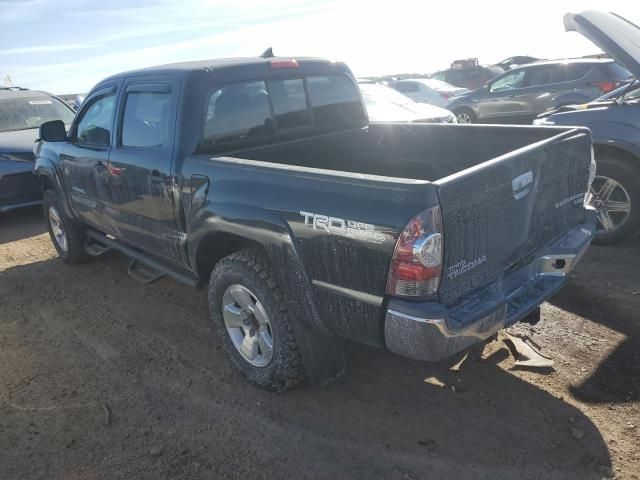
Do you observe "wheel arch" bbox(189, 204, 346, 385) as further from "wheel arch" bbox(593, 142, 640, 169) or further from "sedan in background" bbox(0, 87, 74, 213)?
"sedan in background" bbox(0, 87, 74, 213)

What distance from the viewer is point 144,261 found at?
424cm

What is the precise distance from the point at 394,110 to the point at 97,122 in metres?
4.87

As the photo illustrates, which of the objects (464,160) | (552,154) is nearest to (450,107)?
(464,160)

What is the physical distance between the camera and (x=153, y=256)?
4270 millimetres

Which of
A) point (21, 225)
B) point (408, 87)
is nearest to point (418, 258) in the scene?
point (21, 225)

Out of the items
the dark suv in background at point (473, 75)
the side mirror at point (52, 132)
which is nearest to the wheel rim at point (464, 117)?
the dark suv in background at point (473, 75)

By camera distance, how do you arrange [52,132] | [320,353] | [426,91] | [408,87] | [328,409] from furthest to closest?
[408,87], [426,91], [52,132], [328,409], [320,353]

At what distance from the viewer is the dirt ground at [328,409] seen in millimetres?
2607

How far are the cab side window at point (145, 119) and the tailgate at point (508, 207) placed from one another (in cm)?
217

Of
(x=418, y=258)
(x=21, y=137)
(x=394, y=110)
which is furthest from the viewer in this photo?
(x=394, y=110)

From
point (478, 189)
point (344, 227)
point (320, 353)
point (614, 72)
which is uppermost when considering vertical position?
point (614, 72)

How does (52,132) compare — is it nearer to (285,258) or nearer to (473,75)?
(285,258)

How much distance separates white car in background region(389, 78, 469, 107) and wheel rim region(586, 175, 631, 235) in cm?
1088

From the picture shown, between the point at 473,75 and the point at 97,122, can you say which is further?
the point at 473,75
